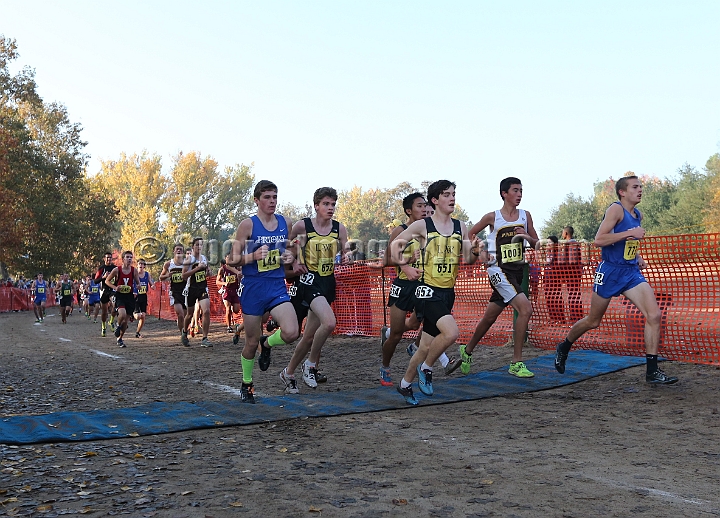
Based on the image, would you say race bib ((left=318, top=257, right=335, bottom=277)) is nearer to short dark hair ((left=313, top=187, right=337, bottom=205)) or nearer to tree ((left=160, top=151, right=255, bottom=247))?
short dark hair ((left=313, top=187, right=337, bottom=205))

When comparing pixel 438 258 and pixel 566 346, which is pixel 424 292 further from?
pixel 566 346

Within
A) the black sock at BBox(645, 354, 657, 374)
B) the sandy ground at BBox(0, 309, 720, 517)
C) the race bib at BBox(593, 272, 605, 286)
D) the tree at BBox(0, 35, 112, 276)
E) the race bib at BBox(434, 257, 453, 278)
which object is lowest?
the sandy ground at BBox(0, 309, 720, 517)

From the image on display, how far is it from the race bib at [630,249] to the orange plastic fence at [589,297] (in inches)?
71.9

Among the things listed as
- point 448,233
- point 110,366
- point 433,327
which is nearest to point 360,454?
point 433,327

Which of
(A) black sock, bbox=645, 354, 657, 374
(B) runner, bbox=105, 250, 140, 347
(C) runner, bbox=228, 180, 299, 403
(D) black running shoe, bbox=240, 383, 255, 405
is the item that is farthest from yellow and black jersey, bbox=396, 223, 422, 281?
(B) runner, bbox=105, 250, 140, 347

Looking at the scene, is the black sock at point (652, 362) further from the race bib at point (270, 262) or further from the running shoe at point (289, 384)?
the race bib at point (270, 262)

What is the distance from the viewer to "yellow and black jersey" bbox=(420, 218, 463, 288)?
694cm

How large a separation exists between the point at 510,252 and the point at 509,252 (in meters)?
0.01

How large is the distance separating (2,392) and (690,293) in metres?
8.18

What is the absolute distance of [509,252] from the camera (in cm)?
872

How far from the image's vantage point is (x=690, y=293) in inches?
375

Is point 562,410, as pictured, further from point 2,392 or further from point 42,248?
point 42,248

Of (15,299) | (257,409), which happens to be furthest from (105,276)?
(15,299)

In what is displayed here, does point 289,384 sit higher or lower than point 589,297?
lower
